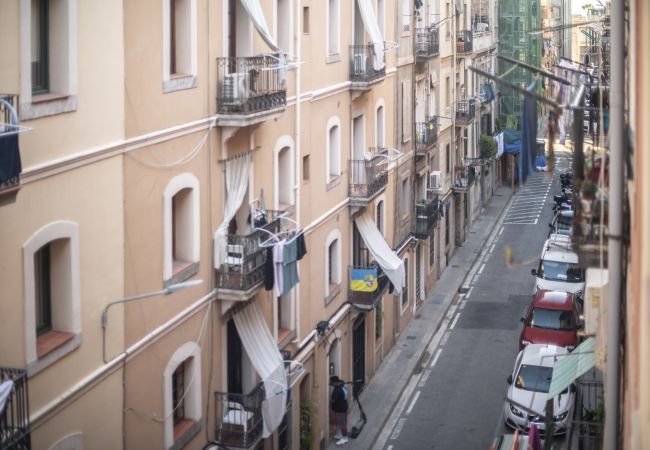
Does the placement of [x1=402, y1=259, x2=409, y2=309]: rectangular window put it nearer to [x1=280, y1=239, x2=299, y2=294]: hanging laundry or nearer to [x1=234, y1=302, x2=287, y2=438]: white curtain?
[x1=234, y1=302, x2=287, y2=438]: white curtain

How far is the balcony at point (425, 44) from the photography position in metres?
40.8

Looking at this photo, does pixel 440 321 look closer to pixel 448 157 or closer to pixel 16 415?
pixel 448 157

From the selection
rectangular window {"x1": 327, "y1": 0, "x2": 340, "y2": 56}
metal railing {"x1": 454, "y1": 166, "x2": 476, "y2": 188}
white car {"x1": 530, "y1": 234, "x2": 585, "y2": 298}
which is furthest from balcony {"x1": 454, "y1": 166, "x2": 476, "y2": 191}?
rectangular window {"x1": 327, "y1": 0, "x2": 340, "y2": 56}

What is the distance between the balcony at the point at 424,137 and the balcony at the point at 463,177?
905 cm

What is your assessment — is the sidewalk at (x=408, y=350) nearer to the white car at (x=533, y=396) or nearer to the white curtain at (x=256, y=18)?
the white car at (x=533, y=396)

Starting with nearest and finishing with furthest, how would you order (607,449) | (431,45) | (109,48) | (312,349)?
(607,449) → (109,48) → (312,349) → (431,45)

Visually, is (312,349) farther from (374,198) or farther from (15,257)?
(15,257)

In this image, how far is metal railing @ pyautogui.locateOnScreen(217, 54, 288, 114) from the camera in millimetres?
21625

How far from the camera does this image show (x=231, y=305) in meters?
22.5

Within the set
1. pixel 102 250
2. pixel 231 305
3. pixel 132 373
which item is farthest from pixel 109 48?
pixel 231 305

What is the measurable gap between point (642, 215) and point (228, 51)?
13.0 meters

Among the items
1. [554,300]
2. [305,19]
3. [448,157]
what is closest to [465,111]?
[448,157]

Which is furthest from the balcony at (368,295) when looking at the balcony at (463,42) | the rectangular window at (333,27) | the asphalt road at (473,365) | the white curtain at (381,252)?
the balcony at (463,42)

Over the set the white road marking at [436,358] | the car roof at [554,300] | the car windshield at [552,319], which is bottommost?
the white road marking at [436,358]
